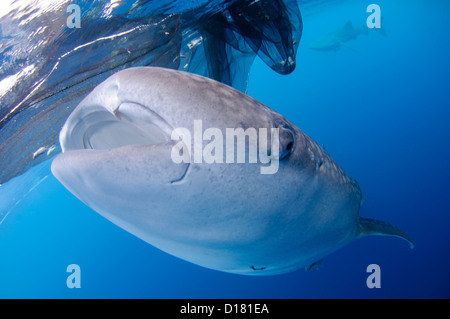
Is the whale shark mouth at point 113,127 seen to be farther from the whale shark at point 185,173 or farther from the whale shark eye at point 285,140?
the whale shark eye at point 285,140

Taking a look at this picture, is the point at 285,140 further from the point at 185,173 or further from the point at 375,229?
the point at 375,229

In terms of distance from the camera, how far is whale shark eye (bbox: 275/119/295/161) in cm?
117

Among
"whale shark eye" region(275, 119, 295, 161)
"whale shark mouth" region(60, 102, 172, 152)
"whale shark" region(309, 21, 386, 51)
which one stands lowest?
"whale shark" region(309, 21, 386, 51)

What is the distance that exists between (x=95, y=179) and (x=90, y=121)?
37 cm

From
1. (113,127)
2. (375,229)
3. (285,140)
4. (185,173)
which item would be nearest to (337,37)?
(375,229)

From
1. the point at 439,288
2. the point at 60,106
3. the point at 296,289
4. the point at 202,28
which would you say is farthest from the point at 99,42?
Result: the point at 439,288

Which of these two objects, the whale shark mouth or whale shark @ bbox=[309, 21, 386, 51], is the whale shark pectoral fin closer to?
the whale shark mouth

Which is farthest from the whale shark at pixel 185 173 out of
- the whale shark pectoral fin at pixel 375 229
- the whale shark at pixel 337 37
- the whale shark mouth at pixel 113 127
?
the whale shark at pixel 337 37

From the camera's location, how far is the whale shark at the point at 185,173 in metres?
0.97

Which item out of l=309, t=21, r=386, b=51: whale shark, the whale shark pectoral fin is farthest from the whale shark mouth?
l=309, t=21, r=386, b=51: whale shark

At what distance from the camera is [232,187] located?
1093 mm

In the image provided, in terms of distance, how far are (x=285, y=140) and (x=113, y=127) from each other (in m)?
0.91

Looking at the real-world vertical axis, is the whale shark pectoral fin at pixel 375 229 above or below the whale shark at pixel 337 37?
below

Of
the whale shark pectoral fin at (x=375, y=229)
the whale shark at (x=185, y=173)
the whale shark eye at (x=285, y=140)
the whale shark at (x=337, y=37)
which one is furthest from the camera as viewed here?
the whale shark at (x=337, y=37)
